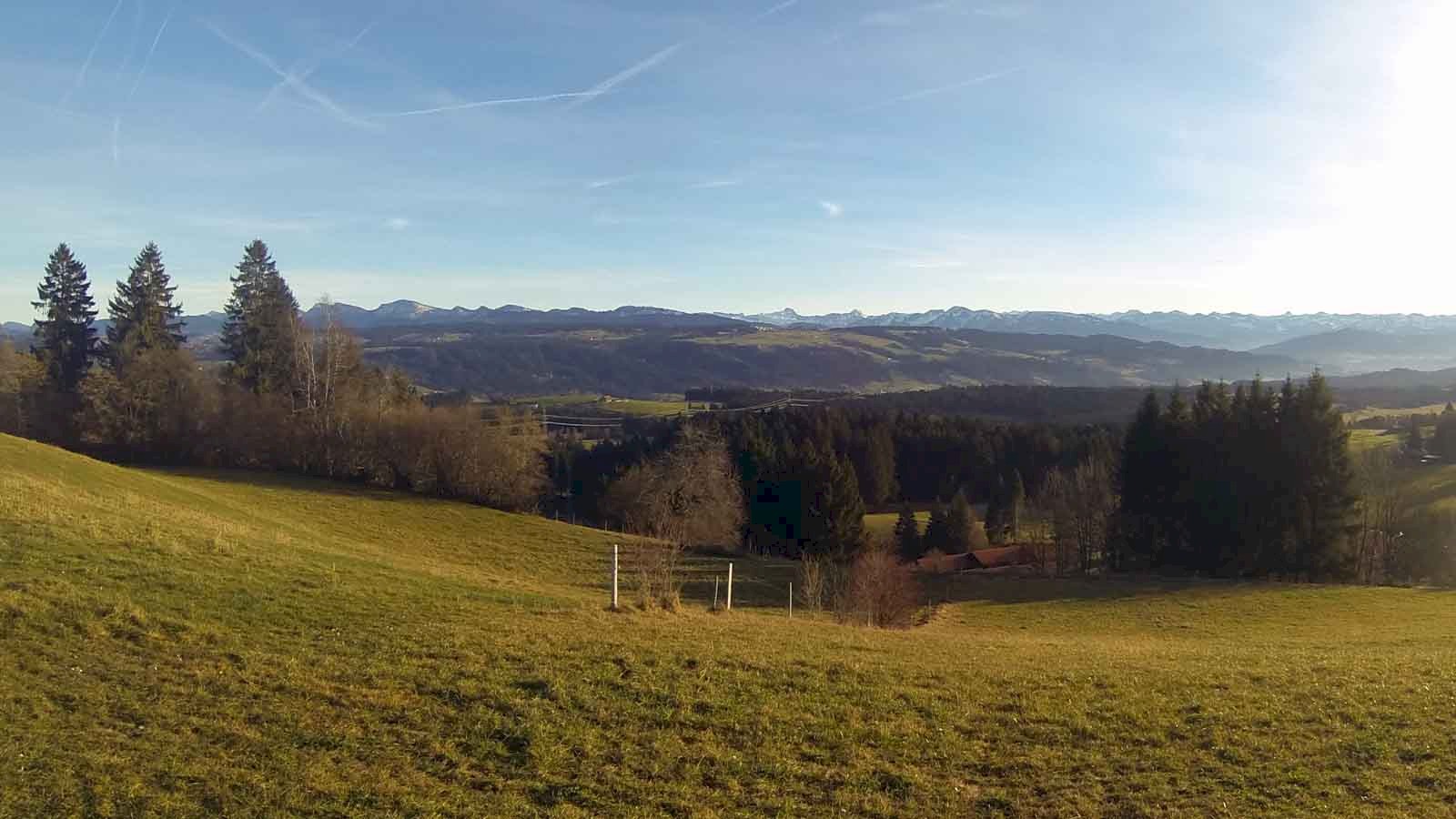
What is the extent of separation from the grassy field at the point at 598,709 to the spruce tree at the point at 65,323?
175 feet

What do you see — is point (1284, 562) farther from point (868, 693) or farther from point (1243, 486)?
point (868, 693)

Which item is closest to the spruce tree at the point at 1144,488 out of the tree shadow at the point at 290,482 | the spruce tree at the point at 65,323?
the tree shadow at the point at 290,482

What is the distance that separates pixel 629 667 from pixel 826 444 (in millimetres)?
54514

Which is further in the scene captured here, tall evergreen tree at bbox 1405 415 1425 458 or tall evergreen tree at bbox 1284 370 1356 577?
tall evergreen tree at bbox 1405 415 1425 458

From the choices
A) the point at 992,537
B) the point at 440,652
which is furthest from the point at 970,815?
the point at 992,537

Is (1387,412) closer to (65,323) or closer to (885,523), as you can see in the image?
(885,523)

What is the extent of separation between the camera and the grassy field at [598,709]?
8070 millimetres

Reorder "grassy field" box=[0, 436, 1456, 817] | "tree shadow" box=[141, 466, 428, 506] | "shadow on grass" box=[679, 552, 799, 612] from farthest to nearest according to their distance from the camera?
"tree shadow" box=[141, 466, 428, 506]
"shadow on grass" box=[679, 552, 799, 612]
"grassy field" box=[0, 436, 1456, 817]

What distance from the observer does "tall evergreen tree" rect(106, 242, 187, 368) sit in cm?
5800

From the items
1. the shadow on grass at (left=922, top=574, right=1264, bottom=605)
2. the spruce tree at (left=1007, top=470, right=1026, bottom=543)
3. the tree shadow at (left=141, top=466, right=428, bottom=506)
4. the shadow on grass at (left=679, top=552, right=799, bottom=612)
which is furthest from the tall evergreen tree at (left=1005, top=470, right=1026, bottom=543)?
the tree shadow at (left=141, top=466, right=428, bottom=506)

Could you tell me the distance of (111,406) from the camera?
165 ft

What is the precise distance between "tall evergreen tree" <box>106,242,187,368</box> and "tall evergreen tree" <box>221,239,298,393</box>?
416 centimetres

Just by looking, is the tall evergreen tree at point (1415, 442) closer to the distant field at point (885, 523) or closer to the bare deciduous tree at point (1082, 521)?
the distant field at point (885, 523)

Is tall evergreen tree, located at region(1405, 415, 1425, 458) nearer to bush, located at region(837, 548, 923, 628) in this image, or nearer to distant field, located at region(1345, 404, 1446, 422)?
distant field, located at region(1345, 404, 1446, 422)
